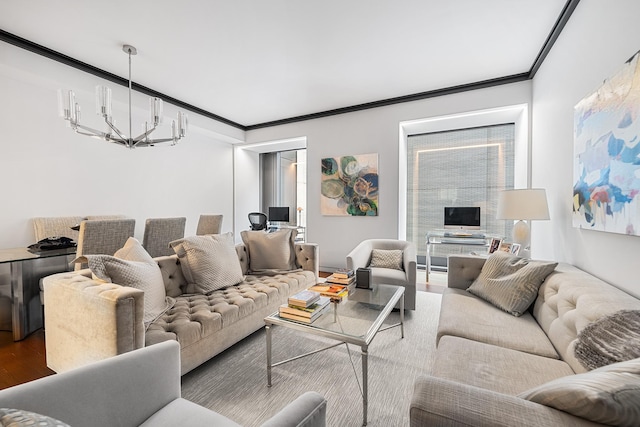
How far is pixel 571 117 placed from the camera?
2.15 meters

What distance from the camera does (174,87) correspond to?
12.5 ft

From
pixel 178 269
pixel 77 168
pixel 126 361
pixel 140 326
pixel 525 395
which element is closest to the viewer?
pixel 525 395

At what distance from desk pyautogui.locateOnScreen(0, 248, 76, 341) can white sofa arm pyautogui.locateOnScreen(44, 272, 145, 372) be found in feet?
3.26

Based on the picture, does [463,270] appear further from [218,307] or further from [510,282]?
[218,307]

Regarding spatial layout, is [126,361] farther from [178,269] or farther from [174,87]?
[174,87]

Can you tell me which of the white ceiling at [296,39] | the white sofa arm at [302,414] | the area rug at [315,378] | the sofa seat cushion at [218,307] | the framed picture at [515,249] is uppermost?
the white ceiling at [296,39]

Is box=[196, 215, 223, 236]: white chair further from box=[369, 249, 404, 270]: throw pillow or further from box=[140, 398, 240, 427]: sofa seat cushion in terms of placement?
box=[140, 398, 240, 427]: sofa seat cushion

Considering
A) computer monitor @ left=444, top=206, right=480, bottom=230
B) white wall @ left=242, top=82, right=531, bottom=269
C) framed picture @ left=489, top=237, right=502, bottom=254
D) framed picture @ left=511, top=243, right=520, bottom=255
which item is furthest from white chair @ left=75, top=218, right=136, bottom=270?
computer monitor @ left=444, top=206, right=480, bottom=230

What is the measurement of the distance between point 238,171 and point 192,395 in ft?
15.9

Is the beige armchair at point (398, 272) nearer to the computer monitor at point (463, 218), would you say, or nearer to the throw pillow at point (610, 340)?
the computer monitor at point (463, 218)

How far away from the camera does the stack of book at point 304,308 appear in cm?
169

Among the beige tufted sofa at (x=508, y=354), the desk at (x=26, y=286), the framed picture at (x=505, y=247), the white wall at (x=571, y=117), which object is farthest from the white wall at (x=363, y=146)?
the desk at (x=26, y=286)

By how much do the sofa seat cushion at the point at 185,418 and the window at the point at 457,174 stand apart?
14.3ft

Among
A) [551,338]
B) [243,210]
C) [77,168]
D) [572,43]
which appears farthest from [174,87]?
[551,338]
